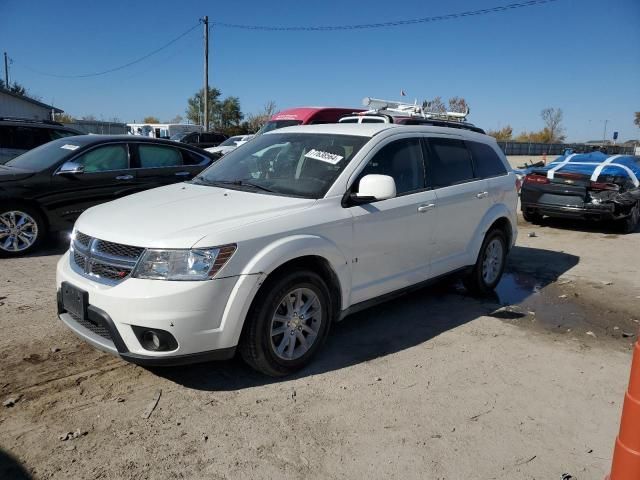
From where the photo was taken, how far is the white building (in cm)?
2728

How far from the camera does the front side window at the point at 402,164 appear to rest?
435 cm

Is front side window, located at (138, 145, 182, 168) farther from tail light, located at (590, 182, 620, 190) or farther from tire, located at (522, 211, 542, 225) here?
tail light, located at (590, 182, 620, 190)

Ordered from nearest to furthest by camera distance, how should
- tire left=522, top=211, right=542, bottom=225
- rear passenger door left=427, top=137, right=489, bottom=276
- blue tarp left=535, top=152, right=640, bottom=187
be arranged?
rear passenger door left=427, top=137, right=489, bottom=276
blue tarp left=535, top=152, right=640, bottom=187
tire left=522, top=211, right=542, bottom=225

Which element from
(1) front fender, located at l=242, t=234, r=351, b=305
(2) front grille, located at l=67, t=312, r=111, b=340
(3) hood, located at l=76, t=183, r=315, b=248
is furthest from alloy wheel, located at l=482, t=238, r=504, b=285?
(2) front grille, located at l=67, t=312, r=111, b=340

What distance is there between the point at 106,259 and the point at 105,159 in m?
4.57

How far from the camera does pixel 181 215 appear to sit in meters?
3.55

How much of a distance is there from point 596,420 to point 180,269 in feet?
9.06

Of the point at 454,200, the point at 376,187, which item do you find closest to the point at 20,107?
the point at 454,200

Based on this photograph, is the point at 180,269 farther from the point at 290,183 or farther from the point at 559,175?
the point at 559,175

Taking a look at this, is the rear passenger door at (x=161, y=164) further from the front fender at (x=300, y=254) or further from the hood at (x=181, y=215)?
the front fender at (x=300, y=254)

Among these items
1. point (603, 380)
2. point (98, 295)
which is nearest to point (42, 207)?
point (98, 295)

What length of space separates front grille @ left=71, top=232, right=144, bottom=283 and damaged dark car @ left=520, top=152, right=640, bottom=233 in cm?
877

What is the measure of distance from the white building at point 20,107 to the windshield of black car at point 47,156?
2323 cm

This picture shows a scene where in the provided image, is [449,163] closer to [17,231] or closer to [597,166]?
[17,231]
